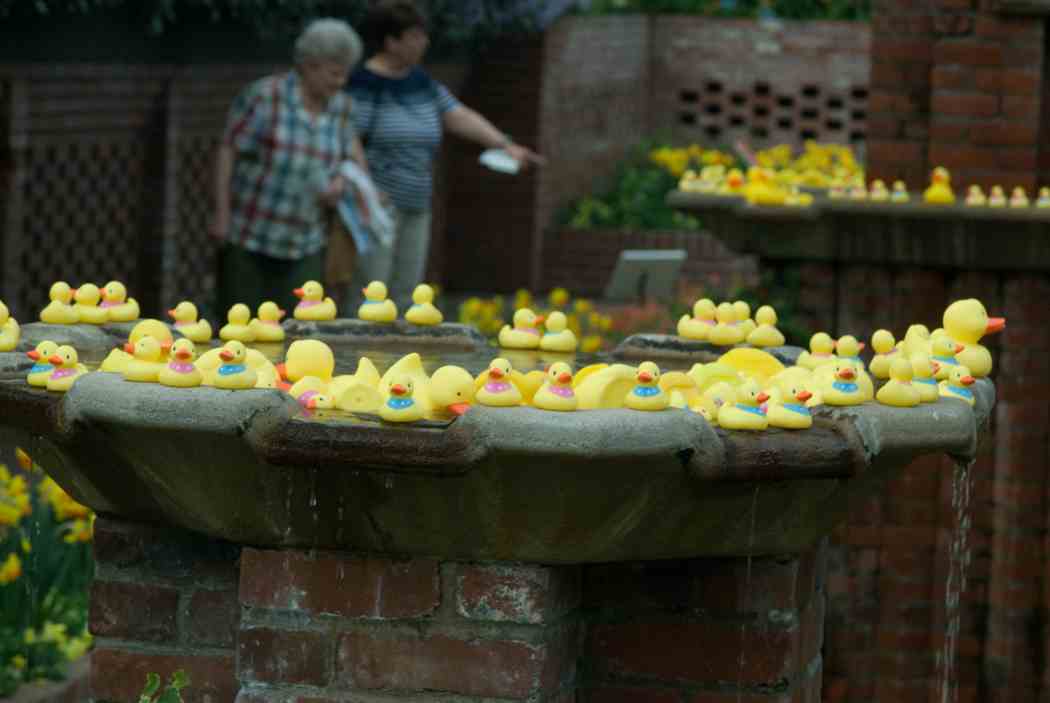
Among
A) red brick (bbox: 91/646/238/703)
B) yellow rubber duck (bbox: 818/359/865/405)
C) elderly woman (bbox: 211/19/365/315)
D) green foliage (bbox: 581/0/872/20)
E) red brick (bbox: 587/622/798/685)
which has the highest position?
green foliage (bbox: 581/0/872/20)

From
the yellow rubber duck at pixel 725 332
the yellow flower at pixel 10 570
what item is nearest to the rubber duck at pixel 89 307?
the yellow rubber duck at pixel 725 332

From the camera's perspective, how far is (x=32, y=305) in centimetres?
1035

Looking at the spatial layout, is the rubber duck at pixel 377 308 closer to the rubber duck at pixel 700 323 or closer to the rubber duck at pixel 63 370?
the rubber duck at pixel 700 323

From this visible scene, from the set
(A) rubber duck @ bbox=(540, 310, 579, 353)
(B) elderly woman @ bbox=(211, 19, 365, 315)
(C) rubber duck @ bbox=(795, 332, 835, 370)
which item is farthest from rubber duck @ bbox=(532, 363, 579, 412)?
(B) elderly woman @ bbox=(211, 19, 365, 315)

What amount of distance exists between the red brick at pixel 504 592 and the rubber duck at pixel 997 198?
3041 millimetres

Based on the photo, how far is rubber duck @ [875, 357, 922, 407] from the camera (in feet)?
12.8

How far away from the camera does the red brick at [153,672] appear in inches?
167

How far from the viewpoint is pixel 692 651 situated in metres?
4.17

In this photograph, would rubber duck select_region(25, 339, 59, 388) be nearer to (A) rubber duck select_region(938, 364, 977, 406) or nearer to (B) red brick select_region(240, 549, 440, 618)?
(B) red brick select_region(240, 549, 440, 618)

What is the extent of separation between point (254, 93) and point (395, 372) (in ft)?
17.2

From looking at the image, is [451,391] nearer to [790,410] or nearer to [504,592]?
[504,592]

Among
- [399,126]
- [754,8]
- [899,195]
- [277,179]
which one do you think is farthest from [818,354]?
[754,8]

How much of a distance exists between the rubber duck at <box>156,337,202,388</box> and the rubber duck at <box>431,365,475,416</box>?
344mm

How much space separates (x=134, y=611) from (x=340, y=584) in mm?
551
